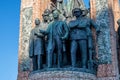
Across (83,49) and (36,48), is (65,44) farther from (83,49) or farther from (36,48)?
(36,48)

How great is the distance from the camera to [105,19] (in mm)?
12000

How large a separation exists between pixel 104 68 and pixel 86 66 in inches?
30.1

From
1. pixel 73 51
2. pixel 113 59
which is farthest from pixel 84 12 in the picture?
pixel 113 59

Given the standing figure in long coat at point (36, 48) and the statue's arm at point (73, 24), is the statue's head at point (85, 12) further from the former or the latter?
the standing figure in long coat at point (36, 48)

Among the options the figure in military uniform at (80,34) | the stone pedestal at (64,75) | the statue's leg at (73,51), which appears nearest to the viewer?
the stone pedestal at (64,75)

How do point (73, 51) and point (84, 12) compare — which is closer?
point (73, 51)

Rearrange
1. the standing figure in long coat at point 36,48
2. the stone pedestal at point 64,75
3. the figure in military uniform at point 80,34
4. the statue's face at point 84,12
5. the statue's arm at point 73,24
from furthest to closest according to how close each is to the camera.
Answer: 1. the statue's face at point 84,12
2. the standing figure in long coat at point 36,48
3. the statue's arm at point 73,24
4. the figure in military uniform at point 80,34
5. the stone pedestal at point 64,75

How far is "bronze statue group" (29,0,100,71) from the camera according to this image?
11.1m

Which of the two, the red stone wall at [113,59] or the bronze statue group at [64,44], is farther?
the red stone wall at [113,59]

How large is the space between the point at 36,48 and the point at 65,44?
104 cm

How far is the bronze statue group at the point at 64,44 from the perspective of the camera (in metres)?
11.1

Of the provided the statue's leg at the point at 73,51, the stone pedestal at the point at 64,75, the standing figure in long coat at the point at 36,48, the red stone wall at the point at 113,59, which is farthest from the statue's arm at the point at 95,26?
the standing figure in long coat at the point at 36,48

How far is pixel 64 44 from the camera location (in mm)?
11109

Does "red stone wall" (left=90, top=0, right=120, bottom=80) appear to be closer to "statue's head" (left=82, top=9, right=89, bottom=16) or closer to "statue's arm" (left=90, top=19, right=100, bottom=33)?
"statue's head" (left=82, top=9, right=89, bottom=16)
